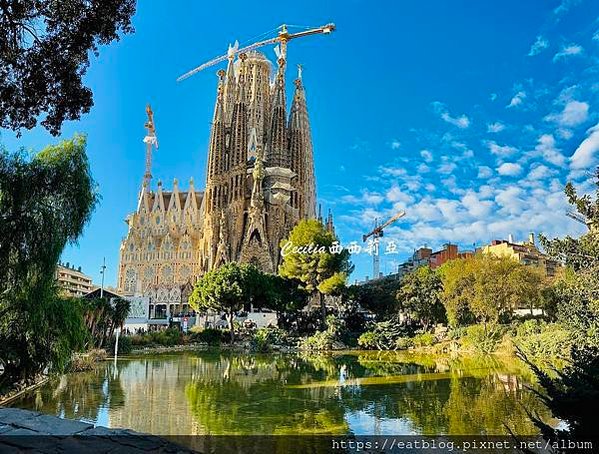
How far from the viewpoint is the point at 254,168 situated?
6119 centimetres

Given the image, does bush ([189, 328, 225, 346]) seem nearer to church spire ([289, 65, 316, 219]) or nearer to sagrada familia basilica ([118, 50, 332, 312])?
sagrada familia basilica ([118, 50, 332, 312])

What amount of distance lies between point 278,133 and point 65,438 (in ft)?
197

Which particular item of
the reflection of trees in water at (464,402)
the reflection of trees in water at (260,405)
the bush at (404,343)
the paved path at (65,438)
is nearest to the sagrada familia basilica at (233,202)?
the bush at (404,343)

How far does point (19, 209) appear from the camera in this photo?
30.9 ft

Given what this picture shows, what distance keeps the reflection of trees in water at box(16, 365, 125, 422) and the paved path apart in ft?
9.64

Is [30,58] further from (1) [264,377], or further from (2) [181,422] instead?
(1) [264,377]

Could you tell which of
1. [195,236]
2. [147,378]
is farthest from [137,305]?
[147,378]

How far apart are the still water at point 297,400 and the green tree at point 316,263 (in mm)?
17015

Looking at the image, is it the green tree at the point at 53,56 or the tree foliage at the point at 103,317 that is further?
the tree foliage at the point at 103,317

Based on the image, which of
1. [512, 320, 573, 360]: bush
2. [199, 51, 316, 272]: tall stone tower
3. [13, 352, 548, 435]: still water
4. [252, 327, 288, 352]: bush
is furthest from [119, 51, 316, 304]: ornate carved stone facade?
[13, 352, 548, 435]: still water

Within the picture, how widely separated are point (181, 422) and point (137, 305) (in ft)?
140

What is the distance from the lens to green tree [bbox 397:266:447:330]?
36031 millimetres

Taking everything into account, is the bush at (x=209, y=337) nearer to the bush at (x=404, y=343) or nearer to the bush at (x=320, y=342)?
the bush at (x=320, y=342)

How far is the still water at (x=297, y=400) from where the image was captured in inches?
373
